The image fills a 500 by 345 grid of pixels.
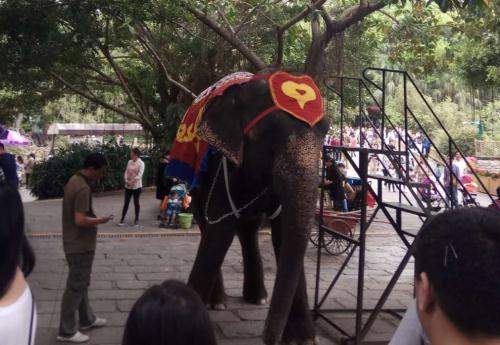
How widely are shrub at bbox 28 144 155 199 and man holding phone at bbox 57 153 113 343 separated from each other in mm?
12073

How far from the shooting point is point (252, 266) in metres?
6.53

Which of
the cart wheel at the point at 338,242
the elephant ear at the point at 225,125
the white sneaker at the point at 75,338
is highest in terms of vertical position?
the elephant ear at the point at 225,125

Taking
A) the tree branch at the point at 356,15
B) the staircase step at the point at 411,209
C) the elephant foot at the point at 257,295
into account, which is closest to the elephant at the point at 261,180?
the staircase step at the point at 411,209

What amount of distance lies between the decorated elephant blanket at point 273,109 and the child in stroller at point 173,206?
18.2 ft

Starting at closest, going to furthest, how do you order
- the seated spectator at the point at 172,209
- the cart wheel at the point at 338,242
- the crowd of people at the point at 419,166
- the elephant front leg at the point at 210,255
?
the elephant front leg at the point at 210,255 → the crowd of people at the point at 419,166 → the cart wheel at the point at 338,242 → the seated spectator at the point at 172,209

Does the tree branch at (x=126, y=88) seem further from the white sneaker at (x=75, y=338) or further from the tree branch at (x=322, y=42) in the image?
the white sneaker at (x=75, y=338)

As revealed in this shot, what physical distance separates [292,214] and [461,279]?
326 cm

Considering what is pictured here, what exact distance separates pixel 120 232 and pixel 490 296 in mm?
10343

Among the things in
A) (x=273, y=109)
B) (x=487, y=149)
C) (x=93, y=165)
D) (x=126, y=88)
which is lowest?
(x=93, y=165)

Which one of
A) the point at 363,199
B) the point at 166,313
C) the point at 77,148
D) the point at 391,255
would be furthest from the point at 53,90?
the point at 166,313

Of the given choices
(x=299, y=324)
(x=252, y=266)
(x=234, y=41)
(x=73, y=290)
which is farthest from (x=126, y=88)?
(x=299, y=324)

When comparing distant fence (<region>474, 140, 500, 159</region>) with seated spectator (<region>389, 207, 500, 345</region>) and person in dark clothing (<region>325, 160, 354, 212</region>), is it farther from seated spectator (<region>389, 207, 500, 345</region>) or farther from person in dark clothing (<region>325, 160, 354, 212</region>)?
seated spectator (<region>389, 207, 500, 345</region>)

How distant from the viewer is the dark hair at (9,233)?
5.98ft

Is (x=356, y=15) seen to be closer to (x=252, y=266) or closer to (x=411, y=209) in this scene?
(x=252, y=266)
